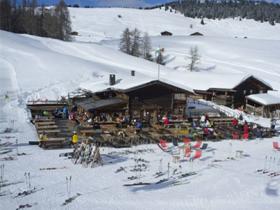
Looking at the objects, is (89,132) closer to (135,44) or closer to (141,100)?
(141,100)

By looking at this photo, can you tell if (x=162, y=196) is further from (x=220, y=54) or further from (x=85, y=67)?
(x=220, y=54)

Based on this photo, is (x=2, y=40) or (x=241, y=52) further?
(x=241, y=52)

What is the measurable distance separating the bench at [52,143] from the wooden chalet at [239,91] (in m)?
22.9

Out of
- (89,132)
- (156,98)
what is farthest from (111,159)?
(156,98)

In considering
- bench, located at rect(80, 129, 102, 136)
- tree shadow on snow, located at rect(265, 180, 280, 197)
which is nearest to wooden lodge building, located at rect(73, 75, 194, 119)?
bench, located at rect(80, 129, 102, 136)

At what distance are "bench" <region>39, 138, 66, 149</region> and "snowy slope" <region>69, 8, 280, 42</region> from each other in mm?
101736

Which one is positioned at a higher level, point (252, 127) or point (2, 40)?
point (2, 40)

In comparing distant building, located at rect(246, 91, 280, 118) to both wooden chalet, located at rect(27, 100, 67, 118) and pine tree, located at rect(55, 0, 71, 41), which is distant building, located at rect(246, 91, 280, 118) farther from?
pine tree, located at rect(55, 0, 71, 41)

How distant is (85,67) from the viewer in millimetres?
53812

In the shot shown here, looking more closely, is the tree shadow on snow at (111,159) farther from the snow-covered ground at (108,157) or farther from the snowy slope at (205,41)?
the snowy slope at (205,41)

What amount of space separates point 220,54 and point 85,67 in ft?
140

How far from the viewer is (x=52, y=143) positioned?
75.6 ft

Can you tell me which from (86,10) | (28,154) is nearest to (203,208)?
(28,154)

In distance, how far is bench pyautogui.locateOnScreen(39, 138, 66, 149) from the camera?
2281 centimetres
